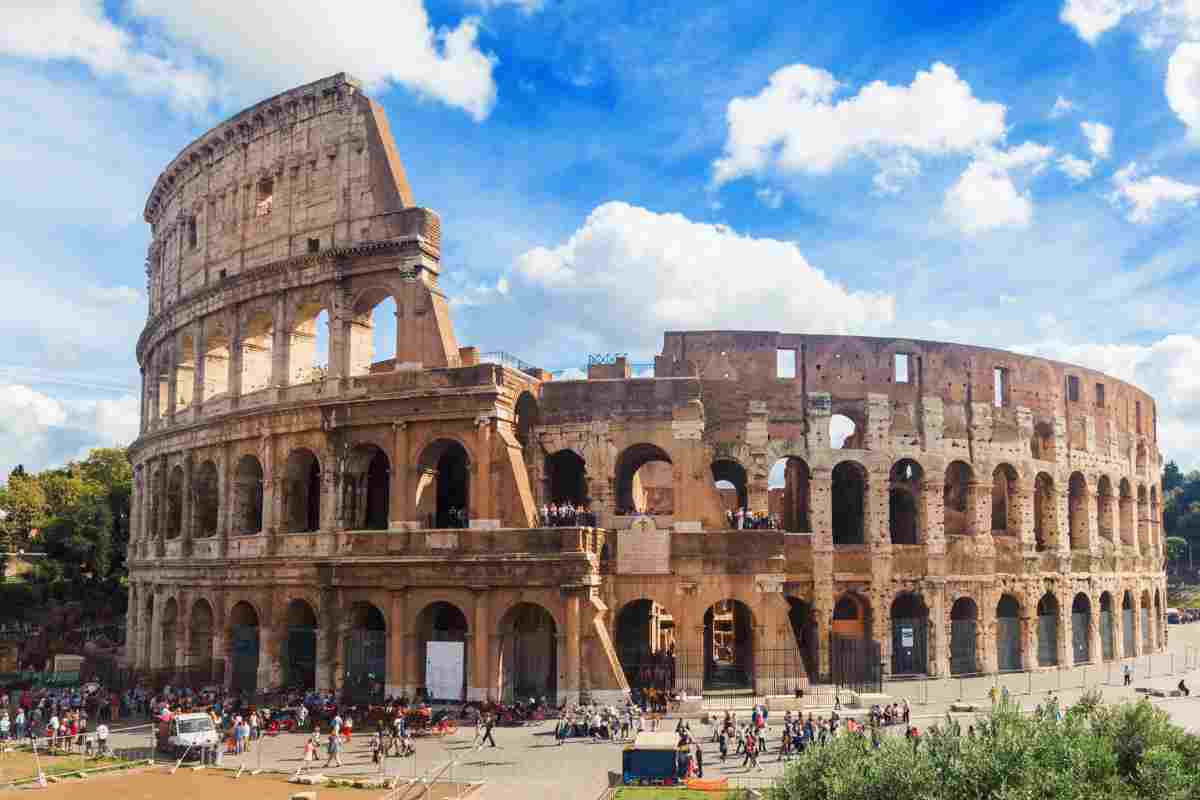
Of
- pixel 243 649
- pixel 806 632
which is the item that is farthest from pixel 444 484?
pixel 806 632

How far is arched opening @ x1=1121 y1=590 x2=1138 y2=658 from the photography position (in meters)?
46.8

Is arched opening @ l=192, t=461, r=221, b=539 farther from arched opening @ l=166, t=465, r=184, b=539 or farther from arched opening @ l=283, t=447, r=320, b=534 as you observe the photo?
arched opening @ l=283, t=447, r=320, b=534

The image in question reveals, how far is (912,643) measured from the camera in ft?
126

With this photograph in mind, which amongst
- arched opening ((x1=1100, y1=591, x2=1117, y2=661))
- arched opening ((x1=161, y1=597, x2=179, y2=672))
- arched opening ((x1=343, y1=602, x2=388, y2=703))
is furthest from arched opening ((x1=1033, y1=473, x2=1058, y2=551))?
arched opening ((x1=161, y1=597, x2=179, y2=672))

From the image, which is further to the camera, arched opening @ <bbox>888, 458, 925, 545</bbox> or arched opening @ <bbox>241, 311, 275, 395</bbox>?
arched opening @ <bbox>888, 458, 925, 545</bbox>

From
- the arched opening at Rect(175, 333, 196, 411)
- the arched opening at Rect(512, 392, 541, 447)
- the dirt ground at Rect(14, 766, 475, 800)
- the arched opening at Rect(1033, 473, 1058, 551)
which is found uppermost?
the arched opening at Rect(175, 333, 196, 411)

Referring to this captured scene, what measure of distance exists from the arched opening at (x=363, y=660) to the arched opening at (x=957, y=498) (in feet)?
73.0

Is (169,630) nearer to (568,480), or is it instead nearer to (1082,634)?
(568,480)

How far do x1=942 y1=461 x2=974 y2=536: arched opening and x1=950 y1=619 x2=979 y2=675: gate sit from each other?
11.7ft

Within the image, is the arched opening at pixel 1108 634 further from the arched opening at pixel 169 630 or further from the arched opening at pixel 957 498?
the arched opening at pixel 169 630

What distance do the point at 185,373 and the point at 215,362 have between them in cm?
279

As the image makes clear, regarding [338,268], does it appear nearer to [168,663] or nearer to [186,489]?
[186,489]

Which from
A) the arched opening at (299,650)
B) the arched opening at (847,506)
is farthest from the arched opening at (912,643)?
the arched opening at (299,650)

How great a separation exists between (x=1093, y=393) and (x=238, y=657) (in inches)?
1462
